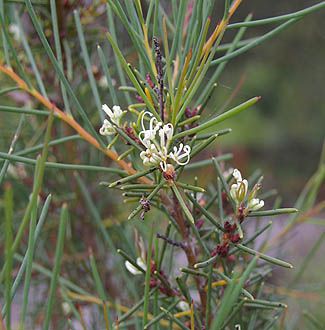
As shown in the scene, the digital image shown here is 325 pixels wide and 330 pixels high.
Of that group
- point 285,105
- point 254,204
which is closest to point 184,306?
point 254,204

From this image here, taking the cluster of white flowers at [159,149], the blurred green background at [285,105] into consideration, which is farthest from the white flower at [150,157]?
the blurred green background at [285,105]

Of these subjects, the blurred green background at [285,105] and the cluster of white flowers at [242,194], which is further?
the blurred green background at [285,105]

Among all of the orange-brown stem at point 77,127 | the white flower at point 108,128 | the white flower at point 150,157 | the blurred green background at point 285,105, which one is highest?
the white flower at point 150,157

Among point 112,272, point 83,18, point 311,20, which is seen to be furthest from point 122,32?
point 311,20

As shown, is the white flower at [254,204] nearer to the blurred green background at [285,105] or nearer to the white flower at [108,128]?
the white flower at [108,128]

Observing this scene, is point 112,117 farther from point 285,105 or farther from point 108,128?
point 285,105

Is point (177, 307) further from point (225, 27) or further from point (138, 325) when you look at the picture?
point (225, 27)

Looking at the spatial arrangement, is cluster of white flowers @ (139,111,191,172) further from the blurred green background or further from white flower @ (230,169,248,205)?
the blurred green background

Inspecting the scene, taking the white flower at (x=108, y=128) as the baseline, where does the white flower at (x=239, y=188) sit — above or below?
below
